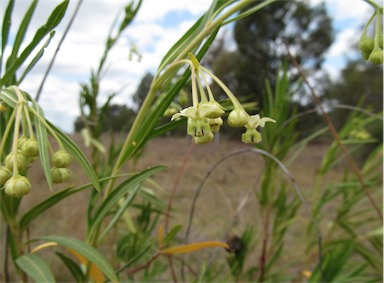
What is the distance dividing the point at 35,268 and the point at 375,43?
0.62 metres

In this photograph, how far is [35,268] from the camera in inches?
20.8

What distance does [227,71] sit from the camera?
10242 mm

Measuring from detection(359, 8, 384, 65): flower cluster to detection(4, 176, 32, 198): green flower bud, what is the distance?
512 millimetres

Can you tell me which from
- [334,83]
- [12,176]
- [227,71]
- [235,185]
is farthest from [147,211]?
[334,83]

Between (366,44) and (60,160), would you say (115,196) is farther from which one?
(366,44)

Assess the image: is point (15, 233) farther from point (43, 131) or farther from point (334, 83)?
point (334, 83)

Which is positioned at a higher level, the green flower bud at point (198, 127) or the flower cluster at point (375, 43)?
the flower cluster at point (375, 43)

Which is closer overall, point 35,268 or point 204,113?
point 204,113

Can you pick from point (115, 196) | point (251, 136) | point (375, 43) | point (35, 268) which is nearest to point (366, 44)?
point (375, 43)

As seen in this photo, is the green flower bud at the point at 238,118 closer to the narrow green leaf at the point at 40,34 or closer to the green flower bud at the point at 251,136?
the green flower bud at the point at 251,136

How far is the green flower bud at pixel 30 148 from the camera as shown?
428mm

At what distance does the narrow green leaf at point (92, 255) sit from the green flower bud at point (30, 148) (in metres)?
0.18

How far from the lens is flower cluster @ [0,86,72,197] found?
41cm

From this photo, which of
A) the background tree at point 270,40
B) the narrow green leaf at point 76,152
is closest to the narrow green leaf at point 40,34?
the narrow green leaf at point 76,152
